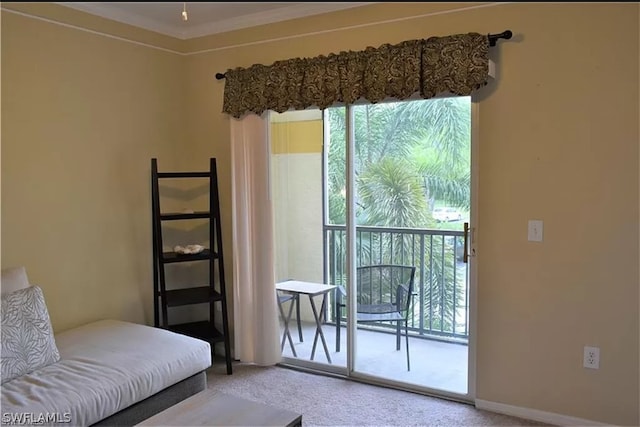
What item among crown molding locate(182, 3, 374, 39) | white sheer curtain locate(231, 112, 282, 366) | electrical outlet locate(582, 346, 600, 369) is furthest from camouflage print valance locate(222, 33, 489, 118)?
electrical outlet locate(582, 346, 600, 369)

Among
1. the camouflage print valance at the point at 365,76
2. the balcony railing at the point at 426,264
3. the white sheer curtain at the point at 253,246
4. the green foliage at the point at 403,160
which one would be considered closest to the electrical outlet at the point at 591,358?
the balcony railing at the point at 426,264

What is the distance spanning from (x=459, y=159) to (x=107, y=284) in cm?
221

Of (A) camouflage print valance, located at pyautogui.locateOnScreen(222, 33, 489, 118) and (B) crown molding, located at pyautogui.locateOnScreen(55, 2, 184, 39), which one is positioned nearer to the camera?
(A) camouflage print valance, located at pyautogui.locateOnScreen(222, 33, 489, 118)

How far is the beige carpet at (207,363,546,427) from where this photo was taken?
2.55m

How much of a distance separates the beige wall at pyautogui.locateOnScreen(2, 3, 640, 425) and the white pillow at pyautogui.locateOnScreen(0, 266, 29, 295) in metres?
0.12

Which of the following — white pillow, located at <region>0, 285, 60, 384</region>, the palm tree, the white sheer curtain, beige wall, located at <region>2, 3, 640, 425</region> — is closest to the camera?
white pillow, located at <region>0, 285, 60, 384</region>

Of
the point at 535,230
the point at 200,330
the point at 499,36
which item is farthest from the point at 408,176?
the point at 200,330

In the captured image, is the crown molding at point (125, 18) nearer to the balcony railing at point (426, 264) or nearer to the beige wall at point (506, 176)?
the beige wall at point (506, 176)

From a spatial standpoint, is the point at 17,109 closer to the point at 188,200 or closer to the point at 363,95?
the point at 188,200

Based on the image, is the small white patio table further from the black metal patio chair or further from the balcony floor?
the black metal patio chair

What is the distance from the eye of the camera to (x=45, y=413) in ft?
6.30

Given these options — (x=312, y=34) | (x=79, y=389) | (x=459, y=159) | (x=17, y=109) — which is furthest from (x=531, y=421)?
(x=17, y=109)

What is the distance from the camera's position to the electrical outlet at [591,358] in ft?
7.84

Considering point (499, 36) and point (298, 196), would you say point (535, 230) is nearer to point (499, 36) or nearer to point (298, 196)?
point (499, 36)
